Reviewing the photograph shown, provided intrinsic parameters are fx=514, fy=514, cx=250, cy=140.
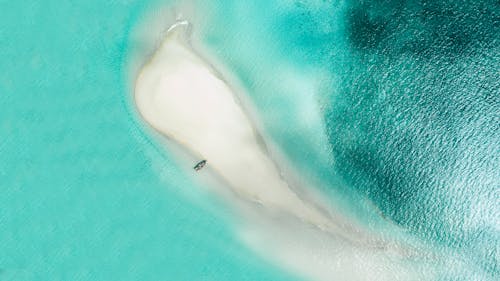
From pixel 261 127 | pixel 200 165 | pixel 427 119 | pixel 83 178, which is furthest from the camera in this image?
pixel 427 119

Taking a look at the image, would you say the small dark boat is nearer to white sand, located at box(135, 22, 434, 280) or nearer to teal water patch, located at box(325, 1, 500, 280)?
white sand, located at box(135, 22, 434, 280)

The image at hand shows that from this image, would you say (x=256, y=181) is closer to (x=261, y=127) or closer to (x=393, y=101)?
(x=261, y=127)

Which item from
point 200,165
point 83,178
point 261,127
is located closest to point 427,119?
point 261,127

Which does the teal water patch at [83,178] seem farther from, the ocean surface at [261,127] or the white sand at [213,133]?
the white sand at [213,133]

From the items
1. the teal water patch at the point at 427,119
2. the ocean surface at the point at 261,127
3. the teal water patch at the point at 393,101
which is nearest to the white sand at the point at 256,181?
the ocean surface at the point at 261,127

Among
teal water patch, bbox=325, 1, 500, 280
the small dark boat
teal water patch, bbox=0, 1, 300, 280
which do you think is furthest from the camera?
teal water patch, bbox=325, 1, 500, 280

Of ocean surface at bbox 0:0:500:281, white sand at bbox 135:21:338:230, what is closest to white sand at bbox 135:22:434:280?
white sand at bbox 135:21:338:230
